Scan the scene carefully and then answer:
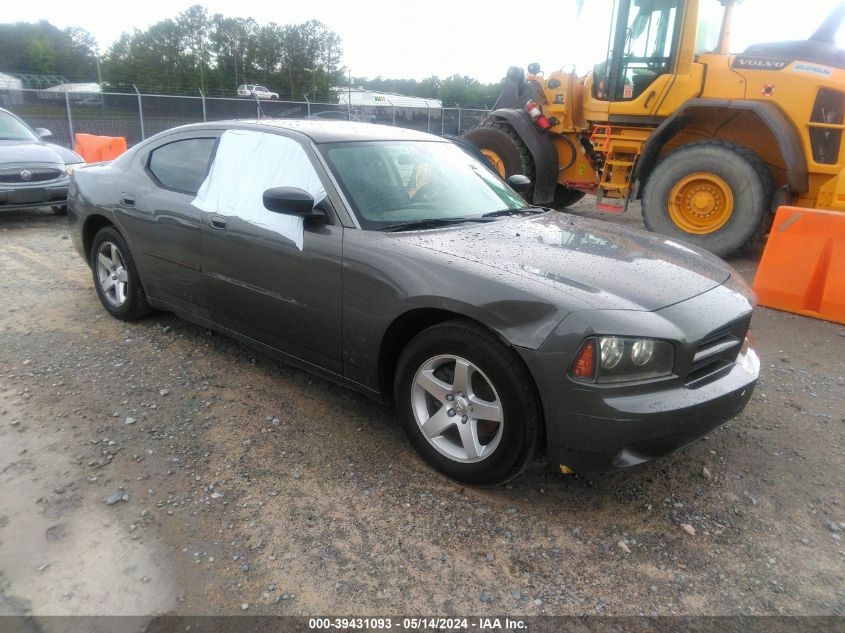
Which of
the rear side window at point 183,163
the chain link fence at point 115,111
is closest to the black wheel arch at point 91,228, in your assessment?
the rear side window at point 183,163

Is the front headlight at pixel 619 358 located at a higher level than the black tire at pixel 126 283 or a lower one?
higher

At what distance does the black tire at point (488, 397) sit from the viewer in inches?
97.6

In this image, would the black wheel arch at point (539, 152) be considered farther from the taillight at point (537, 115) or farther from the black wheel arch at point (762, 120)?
the black wheel arch at point (762, 120)

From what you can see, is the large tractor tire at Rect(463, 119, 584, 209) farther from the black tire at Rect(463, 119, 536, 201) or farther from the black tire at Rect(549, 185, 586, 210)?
the black tire at Rect(549, 185, 586, 210)

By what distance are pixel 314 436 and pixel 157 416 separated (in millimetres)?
911

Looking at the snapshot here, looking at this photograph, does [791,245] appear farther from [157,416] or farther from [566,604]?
[157,416]

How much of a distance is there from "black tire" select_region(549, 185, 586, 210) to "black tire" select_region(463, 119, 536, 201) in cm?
116

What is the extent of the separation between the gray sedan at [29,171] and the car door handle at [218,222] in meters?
5.08

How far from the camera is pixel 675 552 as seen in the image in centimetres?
243

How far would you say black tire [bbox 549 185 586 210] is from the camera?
10.1 m

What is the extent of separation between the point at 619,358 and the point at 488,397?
595 mm

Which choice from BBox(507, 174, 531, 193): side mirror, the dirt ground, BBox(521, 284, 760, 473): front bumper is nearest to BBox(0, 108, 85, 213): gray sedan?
the dirt ground

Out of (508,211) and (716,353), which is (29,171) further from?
(716,353)

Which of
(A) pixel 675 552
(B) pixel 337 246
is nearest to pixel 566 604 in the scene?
(A) pixel 675 552
